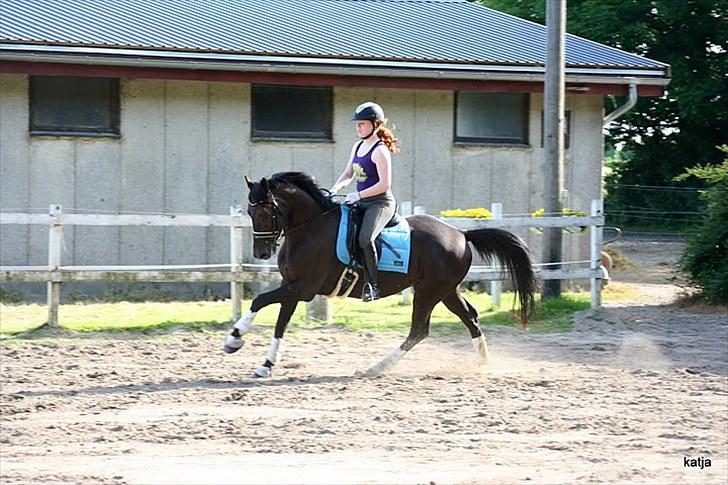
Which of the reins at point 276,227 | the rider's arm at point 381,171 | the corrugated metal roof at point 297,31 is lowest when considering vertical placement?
the reins at point 276,227

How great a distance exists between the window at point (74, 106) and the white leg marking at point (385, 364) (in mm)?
7147

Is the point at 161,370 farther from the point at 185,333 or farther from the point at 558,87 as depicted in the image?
the point at 558,87

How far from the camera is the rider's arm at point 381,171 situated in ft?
36.2

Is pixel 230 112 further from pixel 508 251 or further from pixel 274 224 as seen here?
pixel 274 224

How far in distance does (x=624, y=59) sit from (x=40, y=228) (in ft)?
31.2

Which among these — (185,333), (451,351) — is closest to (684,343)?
(451,351)

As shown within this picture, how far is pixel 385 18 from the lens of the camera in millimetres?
21422

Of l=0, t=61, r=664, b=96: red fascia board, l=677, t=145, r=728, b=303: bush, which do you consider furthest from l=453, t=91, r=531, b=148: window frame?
l=677, t=145, r=728, b=303: bush

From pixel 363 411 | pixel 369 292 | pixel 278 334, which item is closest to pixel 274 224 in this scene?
pixel 278 334

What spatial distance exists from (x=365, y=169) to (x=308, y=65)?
6.28 m

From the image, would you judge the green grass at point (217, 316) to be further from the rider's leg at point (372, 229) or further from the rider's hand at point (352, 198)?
the rider's hand at point (352, 198)

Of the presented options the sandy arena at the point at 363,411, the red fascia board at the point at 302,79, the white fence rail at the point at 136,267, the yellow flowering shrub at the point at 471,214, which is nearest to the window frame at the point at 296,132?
the red fascia board at the point at 302,79

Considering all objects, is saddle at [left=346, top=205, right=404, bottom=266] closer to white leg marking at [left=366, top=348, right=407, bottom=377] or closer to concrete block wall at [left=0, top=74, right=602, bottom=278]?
white leg marking at [left=366, top=348, right=407, bottom=377]

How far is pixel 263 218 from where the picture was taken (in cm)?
1088
